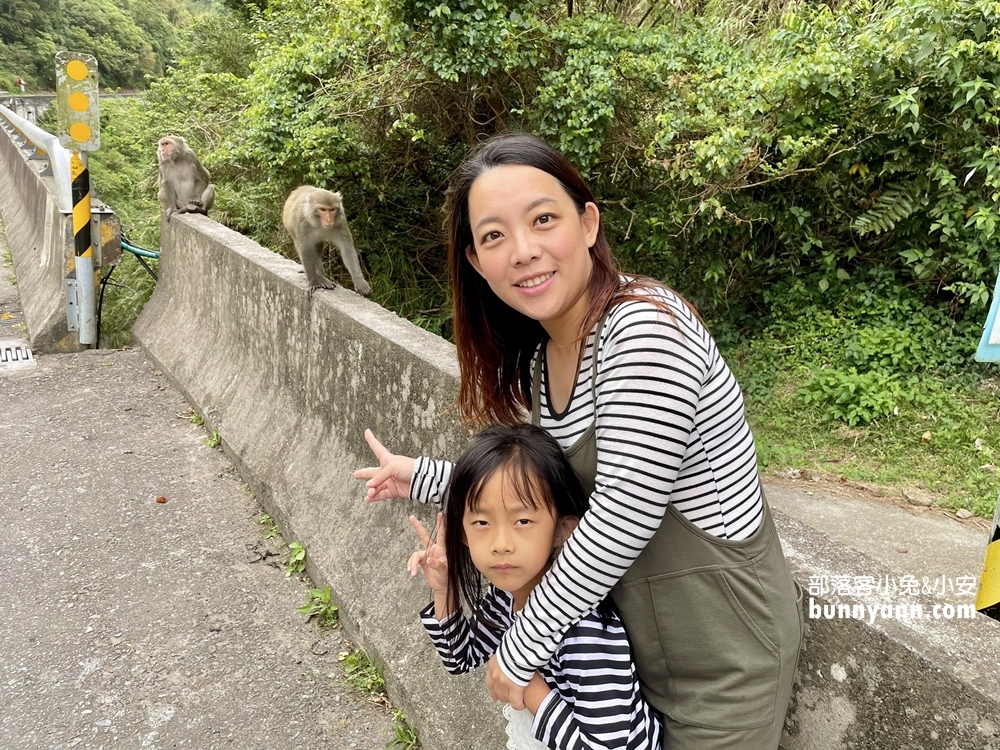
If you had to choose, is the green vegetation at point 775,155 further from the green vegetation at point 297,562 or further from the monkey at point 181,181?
the green vegetation at point 297,562

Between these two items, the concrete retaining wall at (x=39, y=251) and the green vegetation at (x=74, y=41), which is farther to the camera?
the green vegetation at (x=74, y=41)

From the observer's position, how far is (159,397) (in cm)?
548

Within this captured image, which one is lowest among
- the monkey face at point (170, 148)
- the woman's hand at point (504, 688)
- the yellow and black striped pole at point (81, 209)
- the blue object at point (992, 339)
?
the yellow and black striped pole at point (81, 209)

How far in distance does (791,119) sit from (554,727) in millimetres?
5157

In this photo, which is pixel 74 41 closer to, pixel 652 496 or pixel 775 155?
pixel 775 155

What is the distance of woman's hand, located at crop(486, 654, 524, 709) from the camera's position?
1.45 meters

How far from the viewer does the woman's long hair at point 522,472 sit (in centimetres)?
150

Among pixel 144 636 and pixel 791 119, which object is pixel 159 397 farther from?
pixel 791 119

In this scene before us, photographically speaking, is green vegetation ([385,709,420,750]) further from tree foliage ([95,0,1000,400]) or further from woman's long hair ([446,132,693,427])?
tree foliage ([95,0,1000,400])

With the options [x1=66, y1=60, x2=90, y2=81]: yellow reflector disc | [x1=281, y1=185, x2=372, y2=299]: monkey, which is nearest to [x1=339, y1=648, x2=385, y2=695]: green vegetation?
[x1=281, y1=185, x2=372, y2=299]: monkey

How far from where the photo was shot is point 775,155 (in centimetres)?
592

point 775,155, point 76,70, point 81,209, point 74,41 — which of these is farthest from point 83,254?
point 74,41

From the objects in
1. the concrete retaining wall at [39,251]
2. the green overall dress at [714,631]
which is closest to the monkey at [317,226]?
the concrete retaining wall at [39,251]

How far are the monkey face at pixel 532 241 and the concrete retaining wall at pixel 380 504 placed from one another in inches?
30.0
